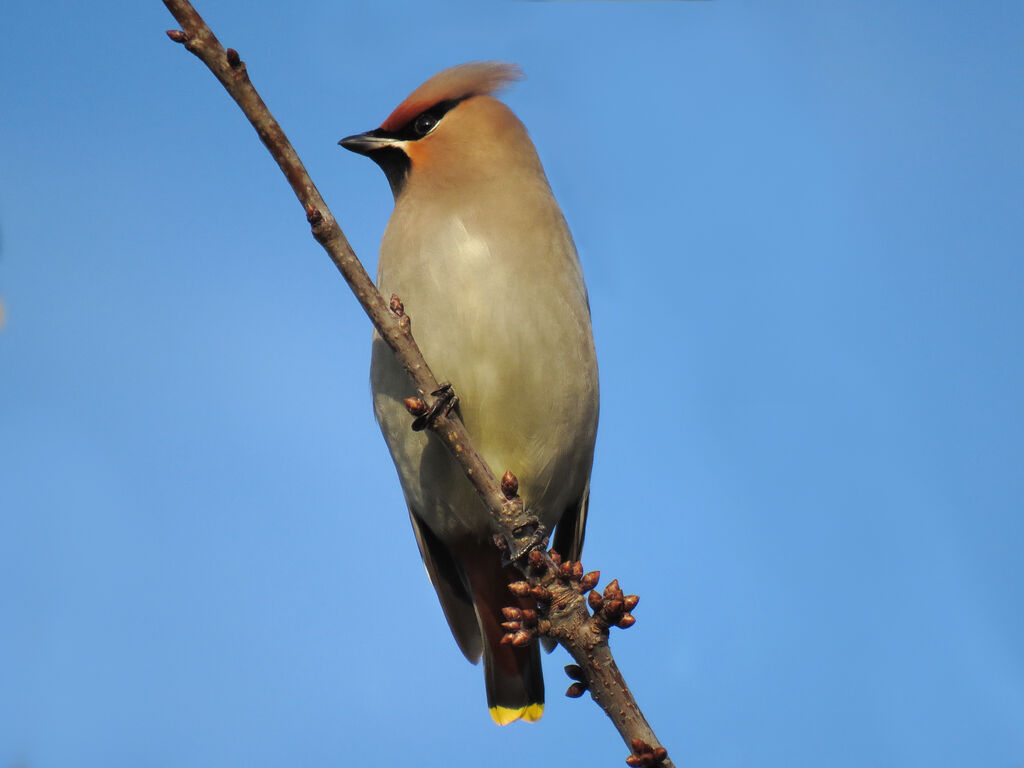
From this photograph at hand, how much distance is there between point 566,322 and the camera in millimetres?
3797

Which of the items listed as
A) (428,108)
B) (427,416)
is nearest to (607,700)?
(427,416)

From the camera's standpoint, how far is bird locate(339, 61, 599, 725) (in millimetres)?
3643

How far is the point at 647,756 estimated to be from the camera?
2625mm

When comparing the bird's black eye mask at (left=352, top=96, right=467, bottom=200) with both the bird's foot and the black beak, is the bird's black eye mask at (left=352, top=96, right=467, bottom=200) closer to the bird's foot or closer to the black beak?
the black beak

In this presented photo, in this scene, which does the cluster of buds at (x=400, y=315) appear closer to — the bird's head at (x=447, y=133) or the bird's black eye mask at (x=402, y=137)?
the bird's head at (x=447, y=133)

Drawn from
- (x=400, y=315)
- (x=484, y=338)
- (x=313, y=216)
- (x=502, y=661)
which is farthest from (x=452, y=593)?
(x=313, y=216)

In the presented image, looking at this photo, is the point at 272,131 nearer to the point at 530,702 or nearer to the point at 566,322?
the point at 566,322

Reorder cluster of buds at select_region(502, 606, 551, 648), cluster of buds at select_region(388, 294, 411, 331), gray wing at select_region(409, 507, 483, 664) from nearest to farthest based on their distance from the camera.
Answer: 1. cluster of buds at select_region(388, 294, 411, 331)
2. cluster of buds at select_region(502, 606, 551, 648)
3. gray wing at select_region(409, 507, 483, 664)

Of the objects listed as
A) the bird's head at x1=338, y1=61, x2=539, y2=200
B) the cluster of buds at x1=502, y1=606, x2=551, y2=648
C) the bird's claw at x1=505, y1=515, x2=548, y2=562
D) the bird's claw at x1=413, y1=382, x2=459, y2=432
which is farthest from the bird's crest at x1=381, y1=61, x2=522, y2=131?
the cluster of buds at x1=502, y1=606, x2=551, y2=648

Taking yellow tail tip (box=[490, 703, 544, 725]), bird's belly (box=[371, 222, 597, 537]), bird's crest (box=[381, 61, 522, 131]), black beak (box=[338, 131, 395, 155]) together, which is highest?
bird's crest (box=[381, 61, 522, 131])

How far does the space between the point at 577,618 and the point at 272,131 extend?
5.07 ft

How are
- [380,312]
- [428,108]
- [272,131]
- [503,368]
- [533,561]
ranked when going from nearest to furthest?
[272,131] → [380,312] → [533,561] → [503,368] → [428,108]

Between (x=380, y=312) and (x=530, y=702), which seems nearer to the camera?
(x=380, y=312)

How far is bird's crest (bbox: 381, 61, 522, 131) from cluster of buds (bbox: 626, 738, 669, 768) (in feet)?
9.01
